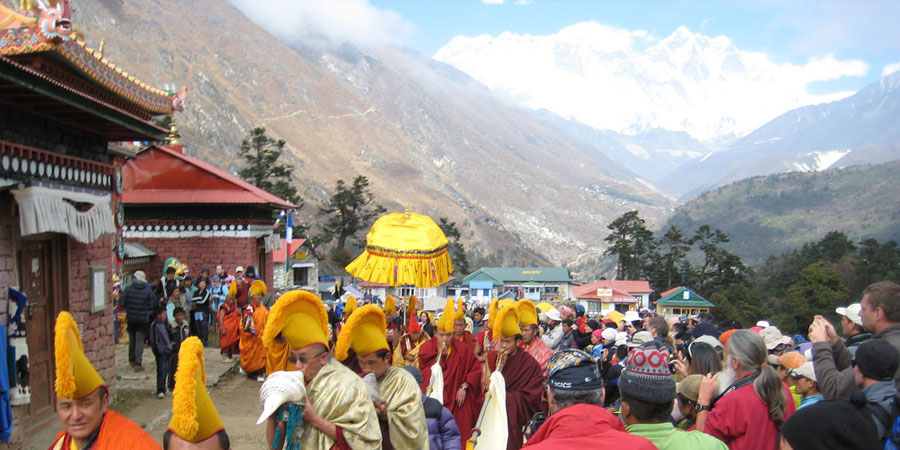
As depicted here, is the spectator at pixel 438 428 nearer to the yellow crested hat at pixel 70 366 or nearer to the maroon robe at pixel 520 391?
the maroon robe at pixel 520 391

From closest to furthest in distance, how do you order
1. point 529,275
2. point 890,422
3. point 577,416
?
1. point 577,416
2. point 890,422
3. point 529,275

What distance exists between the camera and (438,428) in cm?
458

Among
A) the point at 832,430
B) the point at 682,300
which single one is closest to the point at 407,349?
the point at 832,430

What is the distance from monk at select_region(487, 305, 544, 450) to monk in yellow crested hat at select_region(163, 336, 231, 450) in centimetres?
341

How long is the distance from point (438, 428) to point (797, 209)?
470 feet

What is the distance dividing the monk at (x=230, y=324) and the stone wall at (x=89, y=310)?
2671 mm

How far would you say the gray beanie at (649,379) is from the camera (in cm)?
294

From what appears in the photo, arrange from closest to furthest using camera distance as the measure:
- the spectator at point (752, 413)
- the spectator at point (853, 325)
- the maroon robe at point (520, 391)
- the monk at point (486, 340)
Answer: the spectator at point (752, 413) → the spectator at point (853, 325) → the maroon robe at point (520, 391) → the monk at point (486, 340)

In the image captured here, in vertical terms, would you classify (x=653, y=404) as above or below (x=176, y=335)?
above

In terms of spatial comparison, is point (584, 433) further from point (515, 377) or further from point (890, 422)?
point (515, 377)

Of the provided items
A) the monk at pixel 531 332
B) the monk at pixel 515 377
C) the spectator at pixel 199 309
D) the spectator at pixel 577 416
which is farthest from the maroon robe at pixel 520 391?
the spectator at pixel 199 309

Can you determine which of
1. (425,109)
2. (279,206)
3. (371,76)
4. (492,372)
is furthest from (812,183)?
(492,372)

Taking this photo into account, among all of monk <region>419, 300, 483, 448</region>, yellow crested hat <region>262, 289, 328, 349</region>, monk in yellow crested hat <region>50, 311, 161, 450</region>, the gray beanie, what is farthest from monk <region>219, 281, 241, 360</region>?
the gray beanie

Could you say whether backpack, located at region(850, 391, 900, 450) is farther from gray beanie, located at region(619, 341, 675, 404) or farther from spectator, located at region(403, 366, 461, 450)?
spectator, located at region(403, 366, 461, 450)
